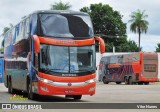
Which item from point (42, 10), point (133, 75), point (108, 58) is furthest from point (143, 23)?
point (42, 10)

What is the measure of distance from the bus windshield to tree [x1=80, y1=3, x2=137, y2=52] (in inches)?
2755

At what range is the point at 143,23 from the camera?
10262 centimetres

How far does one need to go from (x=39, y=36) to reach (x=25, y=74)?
3.57 meters

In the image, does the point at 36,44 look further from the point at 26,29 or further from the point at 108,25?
the point at 108,25

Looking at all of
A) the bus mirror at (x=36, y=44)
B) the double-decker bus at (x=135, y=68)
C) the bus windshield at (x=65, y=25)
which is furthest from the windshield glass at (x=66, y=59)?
the double-decker bus at (x=135, y=68)

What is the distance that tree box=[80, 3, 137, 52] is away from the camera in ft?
312

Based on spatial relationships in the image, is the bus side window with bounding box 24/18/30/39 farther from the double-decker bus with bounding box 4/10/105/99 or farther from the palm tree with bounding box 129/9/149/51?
the palm tree with bounding box 129/9/149/51

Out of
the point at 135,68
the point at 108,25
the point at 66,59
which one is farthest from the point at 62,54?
the point at 108,25

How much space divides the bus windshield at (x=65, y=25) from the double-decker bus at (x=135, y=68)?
1215 inches

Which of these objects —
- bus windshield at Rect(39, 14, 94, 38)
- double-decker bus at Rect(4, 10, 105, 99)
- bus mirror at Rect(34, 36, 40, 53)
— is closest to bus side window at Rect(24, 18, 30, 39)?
double-decker bus at Rect(4, 10, 105, 99)

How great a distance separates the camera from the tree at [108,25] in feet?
312

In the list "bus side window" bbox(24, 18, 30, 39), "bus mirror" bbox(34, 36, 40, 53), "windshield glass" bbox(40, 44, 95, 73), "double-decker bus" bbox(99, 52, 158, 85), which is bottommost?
"double-decker bus" bbox(99, 52, 158, 85)

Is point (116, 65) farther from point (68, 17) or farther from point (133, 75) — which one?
point (68, 17)

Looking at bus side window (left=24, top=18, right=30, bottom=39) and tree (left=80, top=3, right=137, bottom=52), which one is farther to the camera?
tree (left=80, top=3, right=137, bottom=52)
